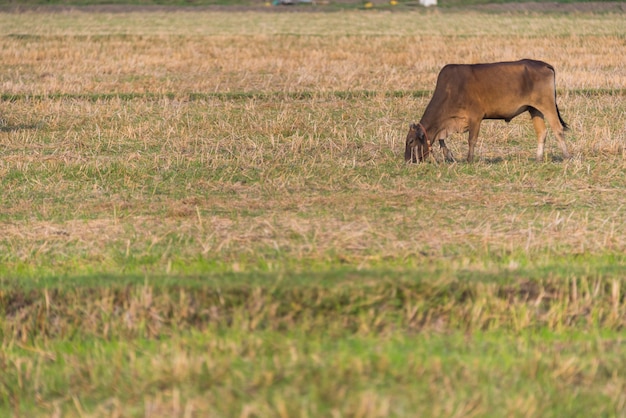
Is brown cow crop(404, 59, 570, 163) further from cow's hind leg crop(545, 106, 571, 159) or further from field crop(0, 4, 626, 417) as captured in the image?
field crop(0, 4, 626, 417)

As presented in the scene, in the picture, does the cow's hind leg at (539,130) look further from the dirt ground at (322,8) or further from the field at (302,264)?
the dirt ground at (322,8)

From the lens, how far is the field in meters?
6.46

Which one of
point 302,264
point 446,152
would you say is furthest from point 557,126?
point 302,264

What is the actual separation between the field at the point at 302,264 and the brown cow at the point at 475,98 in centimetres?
38

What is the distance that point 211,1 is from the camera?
74.9 m

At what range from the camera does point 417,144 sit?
13.4 meters

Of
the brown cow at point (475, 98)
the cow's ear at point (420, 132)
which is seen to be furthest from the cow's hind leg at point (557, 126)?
the cow's ear at point (420, 132)

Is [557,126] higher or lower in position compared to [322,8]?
higher

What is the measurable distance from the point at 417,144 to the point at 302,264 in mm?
5013

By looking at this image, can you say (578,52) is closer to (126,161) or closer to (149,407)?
(126,161)

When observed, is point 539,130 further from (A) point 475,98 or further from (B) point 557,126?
(A) point 475,98

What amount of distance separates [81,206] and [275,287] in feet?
13.3

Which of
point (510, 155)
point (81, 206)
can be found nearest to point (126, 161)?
point (81, 206)

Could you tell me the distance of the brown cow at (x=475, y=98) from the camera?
43.8ft
